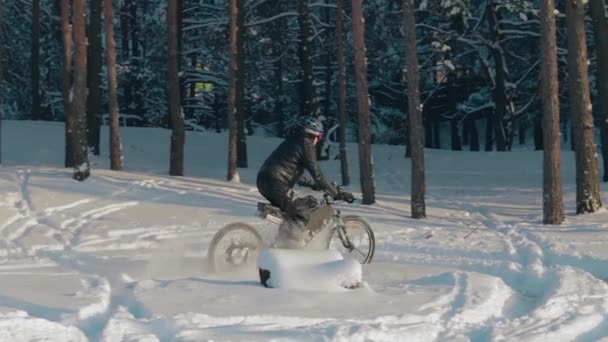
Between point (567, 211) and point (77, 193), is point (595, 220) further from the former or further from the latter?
point (77, 193)

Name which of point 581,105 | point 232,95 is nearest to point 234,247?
point 581,105

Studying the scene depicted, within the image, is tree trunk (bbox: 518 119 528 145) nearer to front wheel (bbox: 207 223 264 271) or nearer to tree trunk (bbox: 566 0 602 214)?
tree trunk (bbox: 566 0 602 214)

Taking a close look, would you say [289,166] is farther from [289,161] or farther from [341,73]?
[341,73]

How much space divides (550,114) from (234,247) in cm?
764

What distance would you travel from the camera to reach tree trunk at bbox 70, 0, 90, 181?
61.6 feet

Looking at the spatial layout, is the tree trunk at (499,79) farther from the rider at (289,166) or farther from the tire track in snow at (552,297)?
the rider at (289,166)

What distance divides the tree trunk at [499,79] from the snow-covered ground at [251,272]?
11048mm

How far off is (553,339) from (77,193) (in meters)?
12.5

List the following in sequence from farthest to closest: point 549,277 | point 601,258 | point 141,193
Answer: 1. point 141,193
2. point 601,258
3. point 549,277

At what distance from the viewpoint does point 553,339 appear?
728cm

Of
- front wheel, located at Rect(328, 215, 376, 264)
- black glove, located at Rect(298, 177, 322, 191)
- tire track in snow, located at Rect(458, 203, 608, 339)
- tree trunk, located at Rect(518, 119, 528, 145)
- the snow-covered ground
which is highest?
tree trunk, located at Rect(518, 119, 528, 145)

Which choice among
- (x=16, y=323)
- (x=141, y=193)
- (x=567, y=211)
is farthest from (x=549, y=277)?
(x=141, y=193)

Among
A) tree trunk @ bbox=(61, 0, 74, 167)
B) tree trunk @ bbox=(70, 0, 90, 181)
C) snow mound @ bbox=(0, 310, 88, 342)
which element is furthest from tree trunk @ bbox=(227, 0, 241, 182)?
snow mound @ bbox=(0, 310, 88, 342)

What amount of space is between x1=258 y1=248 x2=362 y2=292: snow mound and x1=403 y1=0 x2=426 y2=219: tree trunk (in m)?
7.81
